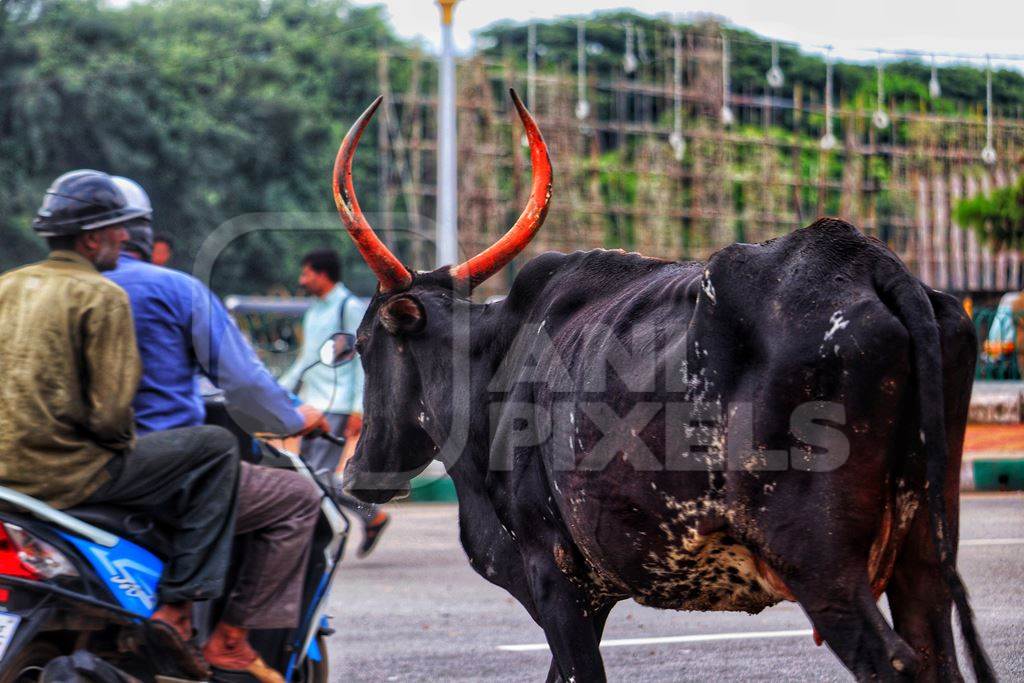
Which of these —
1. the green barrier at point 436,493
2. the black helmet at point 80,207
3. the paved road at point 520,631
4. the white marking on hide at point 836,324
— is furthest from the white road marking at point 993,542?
the black helmet at point 80,207

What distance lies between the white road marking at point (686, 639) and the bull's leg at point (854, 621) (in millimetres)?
2939

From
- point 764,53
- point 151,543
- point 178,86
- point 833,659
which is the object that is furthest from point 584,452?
point 178,86

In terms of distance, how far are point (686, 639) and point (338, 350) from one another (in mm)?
2329

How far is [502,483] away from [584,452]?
58 centimetres

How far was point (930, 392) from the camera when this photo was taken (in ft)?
10.2

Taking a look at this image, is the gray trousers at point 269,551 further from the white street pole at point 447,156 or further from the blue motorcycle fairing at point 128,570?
the white street pole at point 447,156

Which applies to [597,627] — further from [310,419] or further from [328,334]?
[328,334]

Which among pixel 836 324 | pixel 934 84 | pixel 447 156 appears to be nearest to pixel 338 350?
pixel 836 324

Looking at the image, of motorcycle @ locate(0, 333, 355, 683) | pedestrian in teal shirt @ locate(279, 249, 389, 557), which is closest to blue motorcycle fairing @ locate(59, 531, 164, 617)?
motorcycle @ locate(0, 333, 355, 683)

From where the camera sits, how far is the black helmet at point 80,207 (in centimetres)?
407

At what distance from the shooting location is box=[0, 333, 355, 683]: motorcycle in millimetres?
3781

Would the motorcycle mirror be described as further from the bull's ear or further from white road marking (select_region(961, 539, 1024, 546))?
white road marking (select_region(961, 539, 1024, 546))

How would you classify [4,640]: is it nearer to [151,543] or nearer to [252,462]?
[151,543]

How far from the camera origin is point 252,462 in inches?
188
